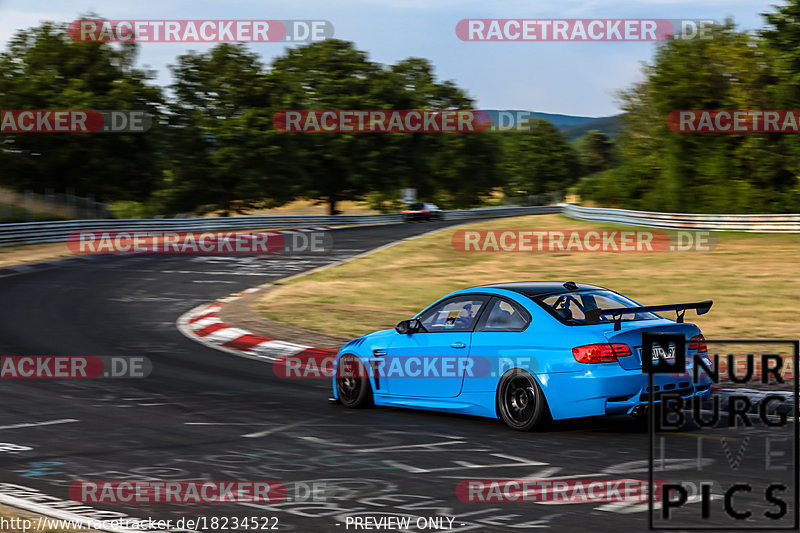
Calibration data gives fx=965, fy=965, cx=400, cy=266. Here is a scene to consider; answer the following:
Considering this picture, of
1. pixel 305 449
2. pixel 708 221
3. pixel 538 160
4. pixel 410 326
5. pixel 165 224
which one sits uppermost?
pixel 538 160

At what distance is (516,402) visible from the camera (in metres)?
8.80

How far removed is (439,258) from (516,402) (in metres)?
21.8

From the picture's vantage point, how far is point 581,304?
9.19 meters

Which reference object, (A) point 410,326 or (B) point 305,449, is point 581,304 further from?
(B) point 305,449

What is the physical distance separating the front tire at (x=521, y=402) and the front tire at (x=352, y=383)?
181 cm

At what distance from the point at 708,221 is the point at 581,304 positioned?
3163cm

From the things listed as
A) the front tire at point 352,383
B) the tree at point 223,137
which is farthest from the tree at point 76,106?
the front tire at point 352,383

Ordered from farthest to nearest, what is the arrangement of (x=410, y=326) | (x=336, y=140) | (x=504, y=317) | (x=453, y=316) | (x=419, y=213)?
(x=336, y=140)
(x=419, y=213)
(x=410, y=326)
(x=453, y=316)
(x=504, y=317)

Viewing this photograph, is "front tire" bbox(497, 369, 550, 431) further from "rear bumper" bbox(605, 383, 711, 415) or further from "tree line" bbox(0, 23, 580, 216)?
"tree line" bbox(0, 23, 580, 216)

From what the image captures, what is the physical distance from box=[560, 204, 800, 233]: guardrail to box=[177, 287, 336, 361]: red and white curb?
24.3m

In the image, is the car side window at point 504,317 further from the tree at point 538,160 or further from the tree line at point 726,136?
the tree at point 538,160

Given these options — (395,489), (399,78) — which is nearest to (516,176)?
(399,78)

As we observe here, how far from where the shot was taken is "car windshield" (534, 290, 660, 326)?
8812 millimetres

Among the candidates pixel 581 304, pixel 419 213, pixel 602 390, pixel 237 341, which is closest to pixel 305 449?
pixel 602 390
